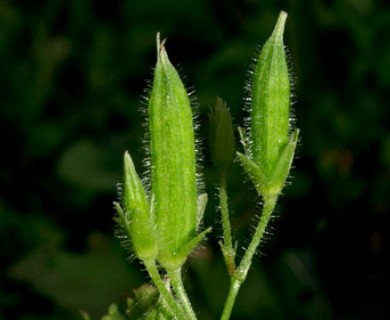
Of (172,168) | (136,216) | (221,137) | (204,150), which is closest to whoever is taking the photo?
(136,216)

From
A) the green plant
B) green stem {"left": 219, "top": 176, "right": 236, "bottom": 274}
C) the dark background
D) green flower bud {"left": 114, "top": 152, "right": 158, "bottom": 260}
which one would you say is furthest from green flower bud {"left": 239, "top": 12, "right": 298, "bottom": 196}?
the dark background

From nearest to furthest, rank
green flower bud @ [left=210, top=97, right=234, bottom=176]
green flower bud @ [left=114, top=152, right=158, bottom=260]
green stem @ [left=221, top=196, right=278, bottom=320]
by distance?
green flower bud @ [left=114, top=152, right=158, bottom=260] < green stem @ [left=221, top=196, right=278, bottom=320] < green flower bud @ [left=210, top=97, right=234, bottom=176]

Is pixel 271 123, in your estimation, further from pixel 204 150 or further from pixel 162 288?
pixel 204 150

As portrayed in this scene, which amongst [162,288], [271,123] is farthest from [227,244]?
[271,123]

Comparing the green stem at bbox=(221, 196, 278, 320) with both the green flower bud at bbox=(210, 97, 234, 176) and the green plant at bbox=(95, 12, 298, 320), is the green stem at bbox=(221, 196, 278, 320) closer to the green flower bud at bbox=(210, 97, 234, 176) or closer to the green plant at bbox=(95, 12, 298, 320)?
the green plant at bbox=(95, 12, 298, 320)

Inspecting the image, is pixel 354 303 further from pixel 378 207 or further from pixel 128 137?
pixel 128 137

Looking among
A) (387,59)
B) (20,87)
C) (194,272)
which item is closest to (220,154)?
(194,272)
